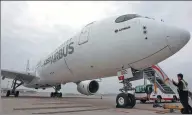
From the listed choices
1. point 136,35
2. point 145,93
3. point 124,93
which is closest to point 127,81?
point 124,93

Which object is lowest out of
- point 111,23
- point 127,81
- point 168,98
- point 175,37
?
point 168,98

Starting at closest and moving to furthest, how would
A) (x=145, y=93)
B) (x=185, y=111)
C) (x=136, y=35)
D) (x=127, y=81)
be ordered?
(x=185, y=111) < (x=136, y=35) < (x=127, y=81) < (x=145, y=93)

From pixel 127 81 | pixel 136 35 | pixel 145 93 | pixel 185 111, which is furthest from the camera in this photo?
pixel 145 93

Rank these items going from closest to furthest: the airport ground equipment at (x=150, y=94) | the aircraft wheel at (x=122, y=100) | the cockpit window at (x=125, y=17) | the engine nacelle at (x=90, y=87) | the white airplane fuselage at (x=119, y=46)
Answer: the white airplane fuselage at (x=119, y=46) < the aircraft wheel at (x=122, y=100) < the cockpit window at (x=125, y=17) < the engine nacelle at (x=90, y=87) < the airport ground equipment at (x=150, y=94)

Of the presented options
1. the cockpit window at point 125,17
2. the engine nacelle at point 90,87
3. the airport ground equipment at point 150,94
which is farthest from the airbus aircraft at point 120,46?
the airport ground equipment at point 150,94

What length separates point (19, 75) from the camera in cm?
1741

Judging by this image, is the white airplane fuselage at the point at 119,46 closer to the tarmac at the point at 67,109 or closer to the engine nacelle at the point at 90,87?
the tarmac at the point at 67,109

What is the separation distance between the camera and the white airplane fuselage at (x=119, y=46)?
7.42 metres

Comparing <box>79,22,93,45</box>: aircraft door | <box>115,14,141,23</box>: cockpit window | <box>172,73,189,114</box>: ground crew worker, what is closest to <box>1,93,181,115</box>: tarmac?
<box>172,73,189,114</box>: ground crew worker

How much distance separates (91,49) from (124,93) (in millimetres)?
2570

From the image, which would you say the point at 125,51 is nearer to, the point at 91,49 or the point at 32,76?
the point at 91,49

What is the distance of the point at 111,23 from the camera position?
350 inches

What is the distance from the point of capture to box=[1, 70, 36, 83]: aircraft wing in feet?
55.7

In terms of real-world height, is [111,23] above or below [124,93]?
above
